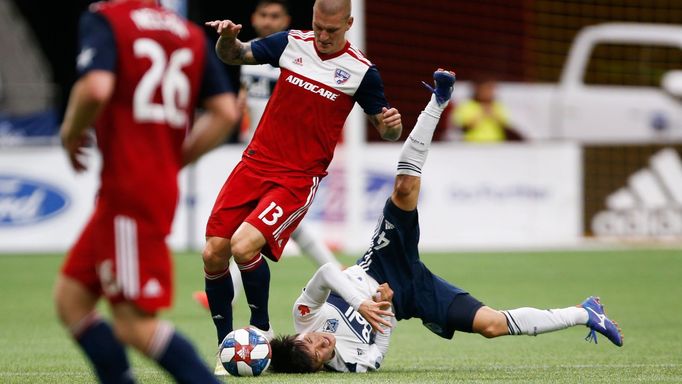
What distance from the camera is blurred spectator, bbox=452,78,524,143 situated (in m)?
18.2

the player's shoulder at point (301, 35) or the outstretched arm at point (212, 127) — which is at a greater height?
the outstretched arm at point (212, 127)

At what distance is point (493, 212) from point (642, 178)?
235 centimetres

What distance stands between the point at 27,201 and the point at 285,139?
358 inches

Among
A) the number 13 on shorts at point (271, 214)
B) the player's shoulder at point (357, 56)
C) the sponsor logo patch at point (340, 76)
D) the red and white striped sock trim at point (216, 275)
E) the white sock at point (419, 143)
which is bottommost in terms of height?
the red and white striped sock trim at point (216, 275)

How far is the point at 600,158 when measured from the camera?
16.9m

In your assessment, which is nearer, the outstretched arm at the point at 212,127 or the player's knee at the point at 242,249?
the outstretched arm at the point at 212,127

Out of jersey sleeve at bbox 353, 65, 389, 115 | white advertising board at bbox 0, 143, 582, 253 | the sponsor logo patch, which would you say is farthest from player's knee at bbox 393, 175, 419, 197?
white advertising board at bbox 0, 143, 582, 253

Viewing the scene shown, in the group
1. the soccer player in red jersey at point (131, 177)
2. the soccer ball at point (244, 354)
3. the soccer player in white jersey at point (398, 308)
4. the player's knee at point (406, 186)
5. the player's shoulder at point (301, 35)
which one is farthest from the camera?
the player's shoulder at point (301, 35)

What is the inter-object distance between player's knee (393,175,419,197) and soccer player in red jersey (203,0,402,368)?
256 mm

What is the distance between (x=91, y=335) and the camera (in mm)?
4414

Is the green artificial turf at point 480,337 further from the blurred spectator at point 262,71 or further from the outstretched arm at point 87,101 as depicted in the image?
the outstretched arm at point 87,101

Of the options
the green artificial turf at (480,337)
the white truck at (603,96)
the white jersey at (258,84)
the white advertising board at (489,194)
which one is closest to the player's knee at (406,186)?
the green artificial turf at (480,337)

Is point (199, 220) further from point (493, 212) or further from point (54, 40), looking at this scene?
point (54, 40)

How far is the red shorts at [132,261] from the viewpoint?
4270mm
